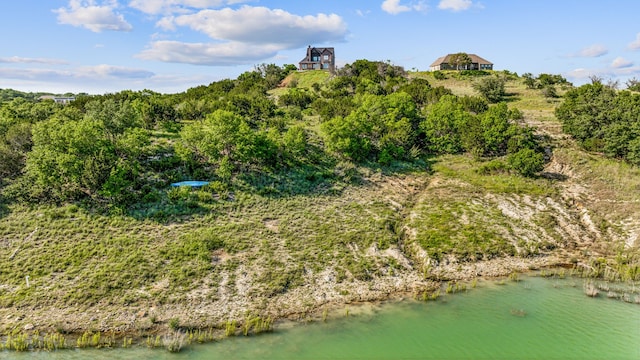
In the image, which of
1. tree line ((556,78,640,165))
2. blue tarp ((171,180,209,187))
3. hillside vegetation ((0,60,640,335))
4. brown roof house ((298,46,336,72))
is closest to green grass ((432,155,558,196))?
hillside vegetation ((0,60,640,335))

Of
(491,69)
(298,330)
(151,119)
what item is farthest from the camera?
(491,69)

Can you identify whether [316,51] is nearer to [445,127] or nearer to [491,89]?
[491,89]

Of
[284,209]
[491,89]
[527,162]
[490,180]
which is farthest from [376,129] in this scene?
[491,89]

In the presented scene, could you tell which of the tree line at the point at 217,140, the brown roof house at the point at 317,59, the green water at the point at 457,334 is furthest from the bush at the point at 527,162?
the brown roof house at the point at 317,59

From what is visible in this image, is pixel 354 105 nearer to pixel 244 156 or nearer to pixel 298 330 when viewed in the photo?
pixel 244 156

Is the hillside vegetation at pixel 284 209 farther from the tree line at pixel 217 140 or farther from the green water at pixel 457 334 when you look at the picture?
the green water at pixel 457 334

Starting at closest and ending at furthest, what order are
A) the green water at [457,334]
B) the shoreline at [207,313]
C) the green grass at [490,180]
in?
the green water at [457,334] → the shoreline at [207,313] → the green grass at [490,180]

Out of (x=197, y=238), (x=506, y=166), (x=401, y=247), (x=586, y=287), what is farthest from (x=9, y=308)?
(x=506, y=166)
